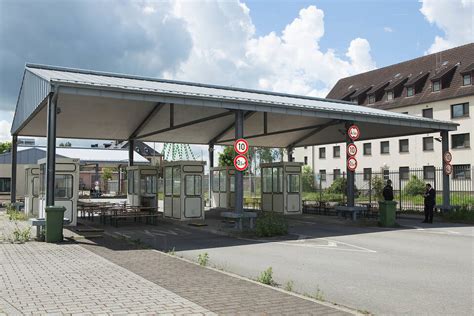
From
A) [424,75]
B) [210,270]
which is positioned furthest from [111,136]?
[424,75]

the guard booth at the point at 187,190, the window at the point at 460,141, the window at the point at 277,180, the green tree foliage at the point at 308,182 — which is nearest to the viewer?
the guard booth at the point at 187,190

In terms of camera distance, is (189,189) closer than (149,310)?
No

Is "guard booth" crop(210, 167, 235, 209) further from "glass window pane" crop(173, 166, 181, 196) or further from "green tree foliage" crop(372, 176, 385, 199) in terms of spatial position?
"green tree foliage" crop(372, 176, 385, 199)

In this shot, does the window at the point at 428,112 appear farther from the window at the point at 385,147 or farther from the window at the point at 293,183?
the window at the point at 293,183

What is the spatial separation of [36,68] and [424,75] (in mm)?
40377

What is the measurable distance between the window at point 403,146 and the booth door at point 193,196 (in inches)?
1341

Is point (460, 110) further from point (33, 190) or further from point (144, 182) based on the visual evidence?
point (33, 190)

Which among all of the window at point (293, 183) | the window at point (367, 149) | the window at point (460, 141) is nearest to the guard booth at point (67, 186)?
the window at point (293, 183)

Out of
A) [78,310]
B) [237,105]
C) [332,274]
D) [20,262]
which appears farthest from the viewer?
[237,105]

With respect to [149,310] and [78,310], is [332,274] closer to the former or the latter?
[149,310]

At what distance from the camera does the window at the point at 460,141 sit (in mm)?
42053

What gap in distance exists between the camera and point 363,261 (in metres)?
9.96

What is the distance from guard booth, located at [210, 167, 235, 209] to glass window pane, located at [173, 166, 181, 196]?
6.59 m

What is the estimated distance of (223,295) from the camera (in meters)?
6.59
